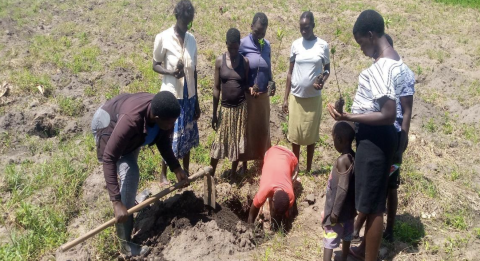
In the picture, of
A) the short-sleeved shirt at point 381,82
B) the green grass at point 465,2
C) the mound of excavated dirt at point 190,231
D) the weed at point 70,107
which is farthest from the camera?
the green grass at point 465,2

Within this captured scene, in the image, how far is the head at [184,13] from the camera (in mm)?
3547

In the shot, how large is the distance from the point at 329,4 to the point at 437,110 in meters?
7.31

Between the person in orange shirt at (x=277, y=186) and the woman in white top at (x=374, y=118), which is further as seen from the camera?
the person in orange shirt at (x=277, y=186)

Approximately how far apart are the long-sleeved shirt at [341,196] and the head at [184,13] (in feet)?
6.31

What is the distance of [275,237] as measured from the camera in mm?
3477

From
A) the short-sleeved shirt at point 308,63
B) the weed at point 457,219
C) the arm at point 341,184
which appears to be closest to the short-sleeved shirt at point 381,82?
the arm at point 341,184

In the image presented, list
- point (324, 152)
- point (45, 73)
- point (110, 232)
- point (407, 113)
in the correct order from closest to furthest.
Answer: point (407, 113)
point (110, 232)
point (324, 152)
point (45, 73)

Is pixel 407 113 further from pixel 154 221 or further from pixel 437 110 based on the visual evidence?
pixel 437 110

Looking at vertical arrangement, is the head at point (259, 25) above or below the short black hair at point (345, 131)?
above

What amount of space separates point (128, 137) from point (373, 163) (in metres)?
1.70

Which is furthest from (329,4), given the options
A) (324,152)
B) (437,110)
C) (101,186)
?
(101,186)

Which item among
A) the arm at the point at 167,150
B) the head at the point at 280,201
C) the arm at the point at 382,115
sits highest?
the arm at the point at 382,115

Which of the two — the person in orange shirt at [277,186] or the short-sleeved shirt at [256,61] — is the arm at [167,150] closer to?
the person in orange shirt at [277,186]

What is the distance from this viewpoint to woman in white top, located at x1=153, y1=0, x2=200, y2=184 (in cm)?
361
